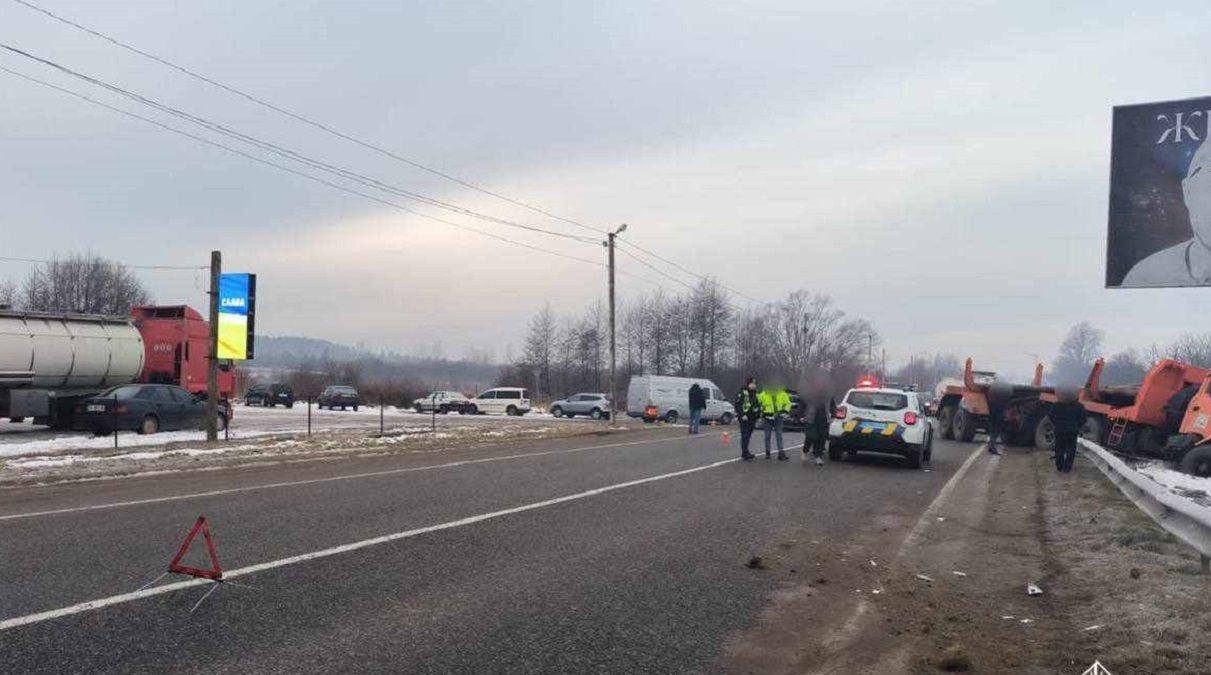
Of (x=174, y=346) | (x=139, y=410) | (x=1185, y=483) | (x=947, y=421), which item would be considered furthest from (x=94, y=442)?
(x=947, y=421)

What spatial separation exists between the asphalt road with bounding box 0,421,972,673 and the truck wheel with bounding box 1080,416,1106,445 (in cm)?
1148

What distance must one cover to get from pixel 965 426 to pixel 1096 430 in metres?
6.86

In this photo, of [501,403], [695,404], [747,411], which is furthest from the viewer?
[501,403]

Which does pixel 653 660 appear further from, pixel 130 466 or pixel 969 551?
pixel 130 466

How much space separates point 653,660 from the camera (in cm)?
498

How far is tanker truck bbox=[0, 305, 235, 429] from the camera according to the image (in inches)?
960

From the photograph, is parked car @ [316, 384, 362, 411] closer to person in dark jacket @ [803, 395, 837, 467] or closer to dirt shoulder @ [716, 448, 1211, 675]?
person in dark jacket @ [803, 395, 837, 467]

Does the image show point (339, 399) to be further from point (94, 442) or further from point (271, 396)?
point (94, 442)

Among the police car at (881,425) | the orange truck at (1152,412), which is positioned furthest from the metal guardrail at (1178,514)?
the orange truck at (1152,412)

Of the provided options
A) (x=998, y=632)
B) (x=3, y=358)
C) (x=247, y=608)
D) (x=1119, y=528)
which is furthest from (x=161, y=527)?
(x=3, y=358)

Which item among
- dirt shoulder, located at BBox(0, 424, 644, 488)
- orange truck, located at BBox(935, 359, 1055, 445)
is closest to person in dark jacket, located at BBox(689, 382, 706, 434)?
dirt shoulder, located at BBox(0, 424, 644, 488)

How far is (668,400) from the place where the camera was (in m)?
43.8

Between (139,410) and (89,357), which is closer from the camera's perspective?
(139,410)

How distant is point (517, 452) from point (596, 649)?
1449cm
